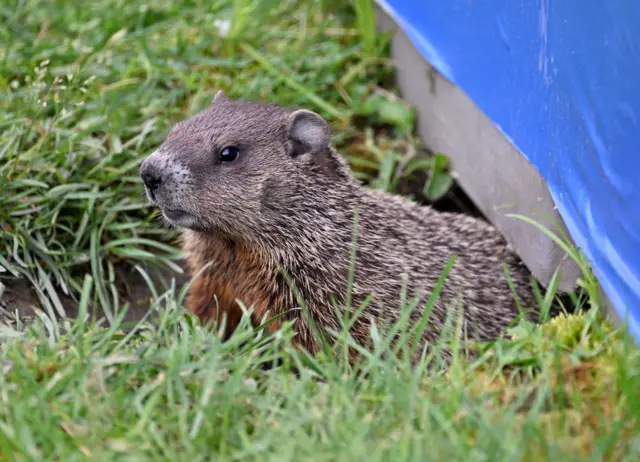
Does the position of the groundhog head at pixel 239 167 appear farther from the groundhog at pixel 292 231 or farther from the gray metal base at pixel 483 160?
the gray metal base at pixel 483 160

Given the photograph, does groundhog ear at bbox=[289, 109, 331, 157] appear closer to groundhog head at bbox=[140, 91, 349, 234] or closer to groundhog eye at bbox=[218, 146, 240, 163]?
groundhog head at bbox=[140, 91, 349, 234]

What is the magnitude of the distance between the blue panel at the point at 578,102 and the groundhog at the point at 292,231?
666mm

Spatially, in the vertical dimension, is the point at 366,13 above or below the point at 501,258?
above

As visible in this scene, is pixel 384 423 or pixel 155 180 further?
pixel 155 180

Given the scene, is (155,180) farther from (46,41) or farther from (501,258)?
(46,41)

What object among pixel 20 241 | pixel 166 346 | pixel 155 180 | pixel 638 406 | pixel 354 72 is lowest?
pixel 20 241

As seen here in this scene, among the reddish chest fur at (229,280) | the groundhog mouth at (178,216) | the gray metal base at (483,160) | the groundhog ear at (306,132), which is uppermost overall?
the gray metal base at (483,160)

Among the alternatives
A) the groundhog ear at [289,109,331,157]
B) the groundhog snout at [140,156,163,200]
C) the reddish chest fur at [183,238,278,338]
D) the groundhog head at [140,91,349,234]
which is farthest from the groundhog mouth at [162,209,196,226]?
the groundhog ear at [289,109,331,157]

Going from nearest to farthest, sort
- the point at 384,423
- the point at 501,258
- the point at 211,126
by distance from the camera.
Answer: the point at 384,423 < the point at 211,126 < the point at 501,258

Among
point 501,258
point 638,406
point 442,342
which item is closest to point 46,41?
point 501,258

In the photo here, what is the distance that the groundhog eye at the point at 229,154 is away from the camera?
407 centimetres

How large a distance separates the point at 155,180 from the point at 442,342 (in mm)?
1537

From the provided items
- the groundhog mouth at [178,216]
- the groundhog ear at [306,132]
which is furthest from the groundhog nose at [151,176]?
the groundhog ear at [306,132]

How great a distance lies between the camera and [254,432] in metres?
2.77
